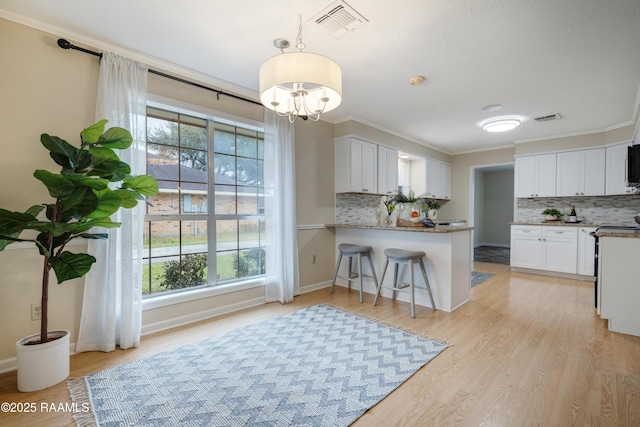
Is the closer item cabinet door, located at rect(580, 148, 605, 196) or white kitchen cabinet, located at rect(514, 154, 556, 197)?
cabinet door, located at rect(580, 148, 605, 196)

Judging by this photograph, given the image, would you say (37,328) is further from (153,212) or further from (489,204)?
(489,204)

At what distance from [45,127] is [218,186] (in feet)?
4.91

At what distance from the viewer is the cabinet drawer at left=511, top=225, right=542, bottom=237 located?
5199 mm

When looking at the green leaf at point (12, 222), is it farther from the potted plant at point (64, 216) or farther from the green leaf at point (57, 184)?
the green leaf at point (57, 184)

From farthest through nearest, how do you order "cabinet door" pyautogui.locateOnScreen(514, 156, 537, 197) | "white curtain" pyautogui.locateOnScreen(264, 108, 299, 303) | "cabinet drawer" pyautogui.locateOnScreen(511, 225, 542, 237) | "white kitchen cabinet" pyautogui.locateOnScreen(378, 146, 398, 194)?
"cabinet door" pyautogui.locateOnScreen(514, 156, 537, 197), "cabinet drawer" pyautogui.locateOnScreen(511, 225, 542, 237), "white kitchen cabinet" pyautogui.locateOnScreen(378, 146, 398, 194), "white curtain" pyautogui.locateOnScreen(264, 108, 299, 303)

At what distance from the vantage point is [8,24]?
212 centimetres

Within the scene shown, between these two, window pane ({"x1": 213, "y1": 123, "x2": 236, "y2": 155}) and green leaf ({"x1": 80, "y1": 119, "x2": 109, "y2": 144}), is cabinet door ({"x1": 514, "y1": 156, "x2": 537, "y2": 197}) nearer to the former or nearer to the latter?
window pane ({"x1": 213, "y1": 123, "x2": 236, "y2": 155})

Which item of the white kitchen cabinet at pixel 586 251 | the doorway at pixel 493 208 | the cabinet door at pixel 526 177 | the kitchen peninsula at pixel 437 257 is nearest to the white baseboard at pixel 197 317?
the kitchen peninsula at pixel 437 257

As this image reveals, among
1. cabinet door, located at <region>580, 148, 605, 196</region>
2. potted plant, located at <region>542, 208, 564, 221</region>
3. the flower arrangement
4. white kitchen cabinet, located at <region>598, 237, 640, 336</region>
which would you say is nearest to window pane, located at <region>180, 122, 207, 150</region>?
the flower arrangement

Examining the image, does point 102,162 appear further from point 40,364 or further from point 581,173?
point 581,173

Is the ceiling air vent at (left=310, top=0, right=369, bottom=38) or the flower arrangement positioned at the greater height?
the ceiling air vent at (left=310, top=0, right=369, bottom=38)

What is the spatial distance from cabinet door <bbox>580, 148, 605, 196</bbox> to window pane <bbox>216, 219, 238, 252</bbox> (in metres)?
5.75

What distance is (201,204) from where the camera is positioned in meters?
3.27

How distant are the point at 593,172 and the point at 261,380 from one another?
239 inches
